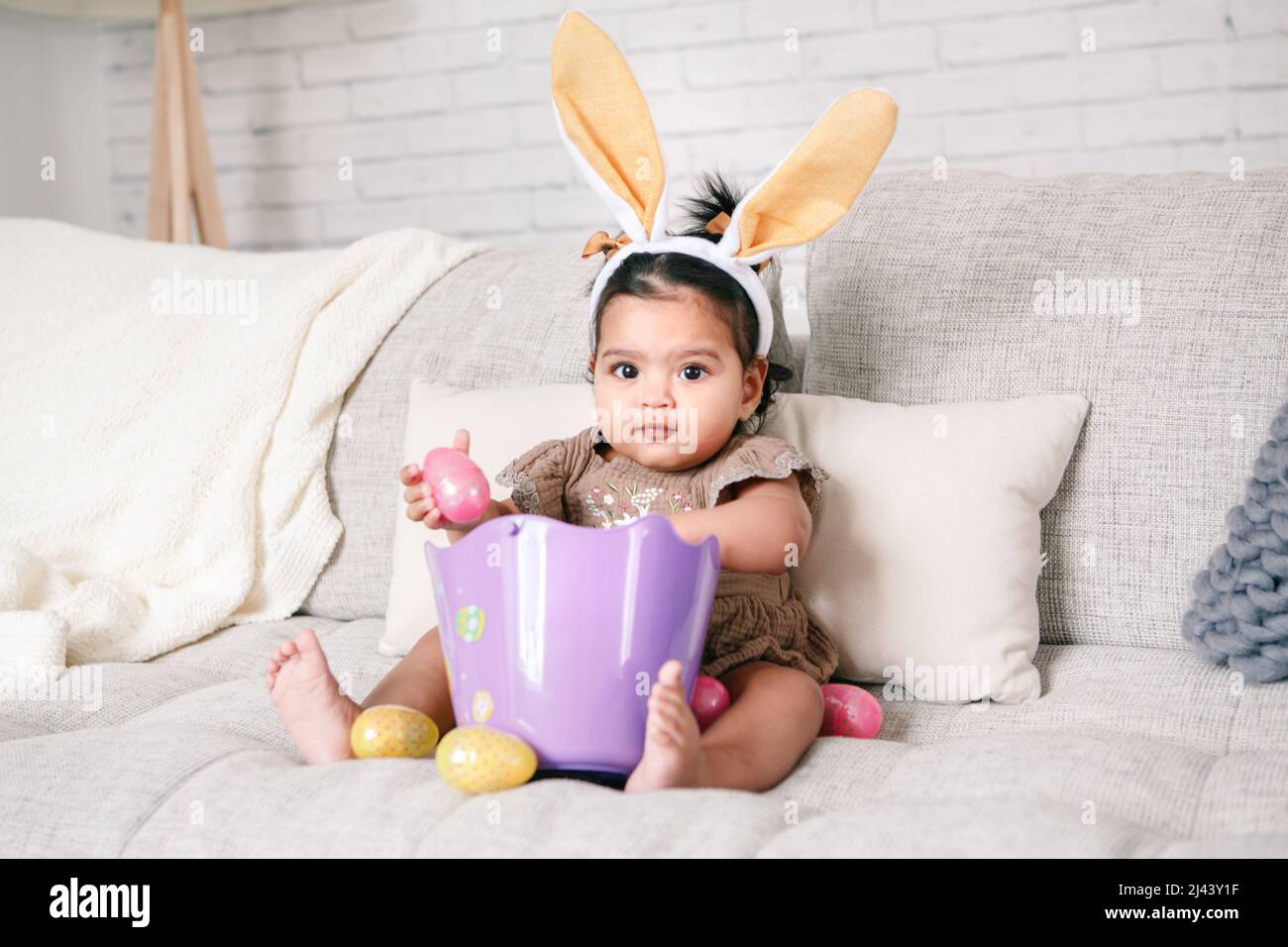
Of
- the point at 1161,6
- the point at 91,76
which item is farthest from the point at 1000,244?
the point at 91,76

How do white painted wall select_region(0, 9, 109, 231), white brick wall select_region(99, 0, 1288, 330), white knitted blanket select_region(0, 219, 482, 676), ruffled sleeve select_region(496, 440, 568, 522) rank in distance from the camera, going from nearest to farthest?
ruffled sleeve select_region(496, 440, 568, 522), white knitted blanket select_region(0, 219, 482, 676), white brick wall select_region(99, 0, 1288, 330), white painted wall select_region(0, 9, 109, 231)

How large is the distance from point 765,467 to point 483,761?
0.43 m

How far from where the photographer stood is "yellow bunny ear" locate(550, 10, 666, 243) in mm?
1327

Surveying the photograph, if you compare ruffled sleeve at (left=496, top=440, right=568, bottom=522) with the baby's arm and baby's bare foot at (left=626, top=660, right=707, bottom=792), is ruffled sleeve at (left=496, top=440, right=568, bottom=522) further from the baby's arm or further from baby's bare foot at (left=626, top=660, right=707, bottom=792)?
baby's bare foot at (left=626, top=660, right=707, bottom=792)

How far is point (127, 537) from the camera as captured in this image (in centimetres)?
166

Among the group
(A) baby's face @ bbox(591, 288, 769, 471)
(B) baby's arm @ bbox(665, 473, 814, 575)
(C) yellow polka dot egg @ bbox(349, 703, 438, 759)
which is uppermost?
(A) baby's face @ bbox(591, 288, 769, 471)

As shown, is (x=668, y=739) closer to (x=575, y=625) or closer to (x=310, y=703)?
(x=575, y=625)

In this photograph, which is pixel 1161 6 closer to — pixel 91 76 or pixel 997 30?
pixel 997 30

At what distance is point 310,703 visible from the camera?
44.4 inches

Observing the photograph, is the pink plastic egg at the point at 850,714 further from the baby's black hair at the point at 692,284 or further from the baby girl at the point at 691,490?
Answer: the baby's black hair at the point at 692,284

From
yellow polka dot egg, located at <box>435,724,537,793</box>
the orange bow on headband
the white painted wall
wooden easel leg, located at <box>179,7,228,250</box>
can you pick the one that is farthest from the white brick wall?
yellow polka dot egg, located at <box>435,724,537,793</box>

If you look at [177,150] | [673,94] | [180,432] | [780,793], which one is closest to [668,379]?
[780,793]

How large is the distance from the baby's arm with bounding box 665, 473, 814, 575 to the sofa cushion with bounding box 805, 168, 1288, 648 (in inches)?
12.4

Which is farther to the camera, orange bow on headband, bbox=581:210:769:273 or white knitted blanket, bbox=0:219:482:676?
white knitted blanket, bbox=0:219:482:676
